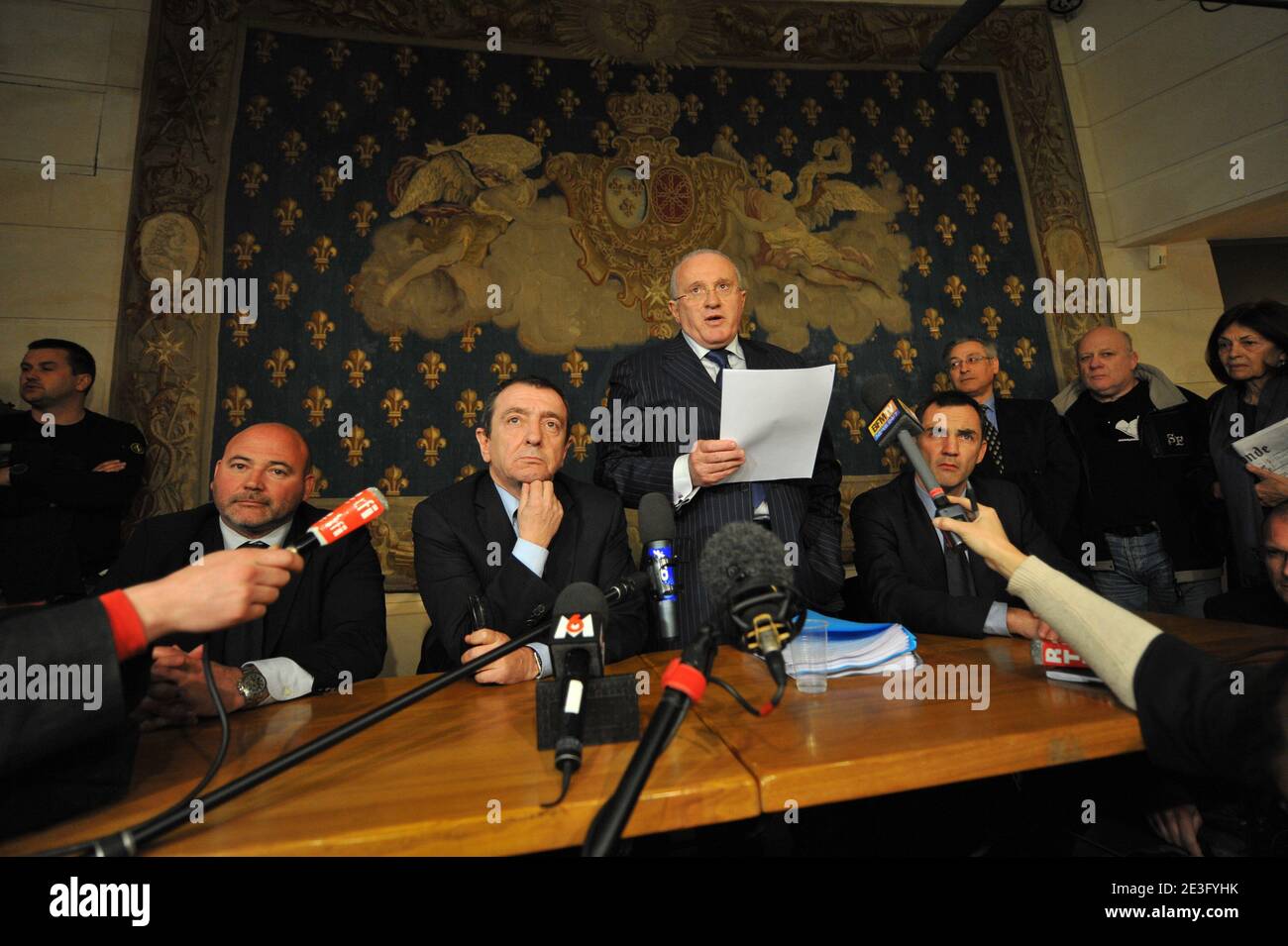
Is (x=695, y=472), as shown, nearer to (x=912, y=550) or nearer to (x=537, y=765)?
(x=912, y=550)

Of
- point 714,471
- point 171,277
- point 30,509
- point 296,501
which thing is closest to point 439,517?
point 296,501

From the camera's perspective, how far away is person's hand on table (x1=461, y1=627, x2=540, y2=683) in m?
1.63

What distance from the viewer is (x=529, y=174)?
435cm

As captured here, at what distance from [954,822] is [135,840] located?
1929 mm

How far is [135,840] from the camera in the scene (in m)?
0.80

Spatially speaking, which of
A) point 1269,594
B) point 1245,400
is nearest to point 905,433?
point 1269,594

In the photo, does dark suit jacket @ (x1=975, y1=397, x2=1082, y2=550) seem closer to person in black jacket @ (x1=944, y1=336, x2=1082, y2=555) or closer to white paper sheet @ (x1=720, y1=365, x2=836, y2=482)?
person in black jacket @ (x1=944, y1=336, x2=1082, y2=555)

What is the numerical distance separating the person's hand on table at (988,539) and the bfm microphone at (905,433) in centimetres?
1

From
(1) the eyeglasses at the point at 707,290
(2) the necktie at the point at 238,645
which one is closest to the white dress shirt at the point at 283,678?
(2) the necktie at the point at 238,645

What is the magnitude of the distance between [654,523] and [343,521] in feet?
1.83

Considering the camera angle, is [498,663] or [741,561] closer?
[741,561]

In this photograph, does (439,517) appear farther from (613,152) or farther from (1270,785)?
(613,152)

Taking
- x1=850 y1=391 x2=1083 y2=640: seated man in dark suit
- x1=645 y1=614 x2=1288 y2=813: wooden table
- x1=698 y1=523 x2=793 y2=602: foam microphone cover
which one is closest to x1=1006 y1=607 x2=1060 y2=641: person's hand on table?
x1=850 y1=391 x2=1083 y2=640: seated man in dark suit

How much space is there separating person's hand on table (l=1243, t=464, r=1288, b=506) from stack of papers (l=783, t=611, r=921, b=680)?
86.6 inches
